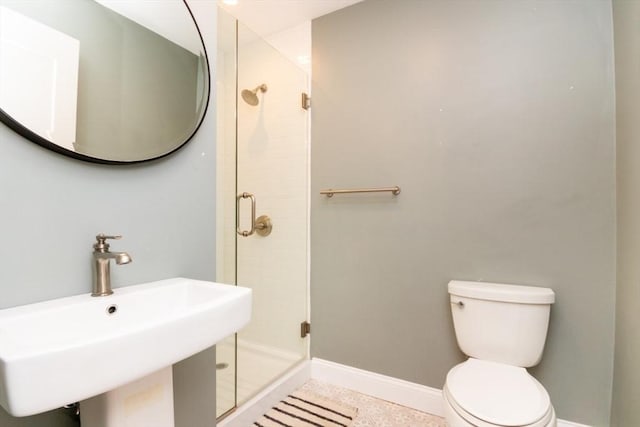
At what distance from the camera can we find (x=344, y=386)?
A: 6.35 ft

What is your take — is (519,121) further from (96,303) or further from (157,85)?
(96,303)

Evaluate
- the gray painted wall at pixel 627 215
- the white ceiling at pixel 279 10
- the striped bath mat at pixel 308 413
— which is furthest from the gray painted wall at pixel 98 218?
the gray painted wall at pixel 627 215

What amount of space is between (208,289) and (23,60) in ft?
2.54

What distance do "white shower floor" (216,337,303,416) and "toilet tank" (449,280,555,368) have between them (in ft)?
3.49

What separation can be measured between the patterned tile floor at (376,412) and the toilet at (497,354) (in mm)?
484

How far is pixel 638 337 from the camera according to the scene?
1122 mm

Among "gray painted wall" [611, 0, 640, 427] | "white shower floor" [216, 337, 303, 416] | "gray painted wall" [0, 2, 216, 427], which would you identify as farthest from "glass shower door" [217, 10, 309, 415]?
"gray painted wall" [611, 0, 640, 427]

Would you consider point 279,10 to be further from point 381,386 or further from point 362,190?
point 381,386

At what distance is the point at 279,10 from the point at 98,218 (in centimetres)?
171

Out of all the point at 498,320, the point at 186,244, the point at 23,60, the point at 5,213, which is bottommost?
the point at 498,320

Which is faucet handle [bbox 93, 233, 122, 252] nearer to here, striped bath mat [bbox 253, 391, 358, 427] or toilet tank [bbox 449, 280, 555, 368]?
striped bath mat [bbox 253, 391, 358, 427]

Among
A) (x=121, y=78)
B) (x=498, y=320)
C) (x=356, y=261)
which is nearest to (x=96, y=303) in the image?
(x=121, y=78)

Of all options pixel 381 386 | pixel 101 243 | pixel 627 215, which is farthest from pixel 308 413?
pixel 627 215

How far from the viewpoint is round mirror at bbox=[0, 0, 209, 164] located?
2.60 feet
